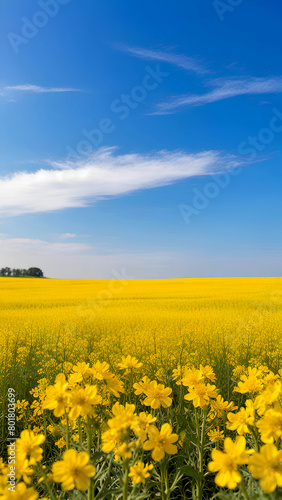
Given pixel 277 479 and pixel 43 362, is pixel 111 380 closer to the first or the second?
pixel 277 479

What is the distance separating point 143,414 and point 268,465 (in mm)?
505

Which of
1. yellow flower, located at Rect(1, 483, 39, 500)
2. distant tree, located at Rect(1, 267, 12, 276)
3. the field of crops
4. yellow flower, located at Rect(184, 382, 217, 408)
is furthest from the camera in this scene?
distant tree, located at Rect(1, 267, 12, 276)

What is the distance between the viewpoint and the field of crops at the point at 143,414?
108 centimetres

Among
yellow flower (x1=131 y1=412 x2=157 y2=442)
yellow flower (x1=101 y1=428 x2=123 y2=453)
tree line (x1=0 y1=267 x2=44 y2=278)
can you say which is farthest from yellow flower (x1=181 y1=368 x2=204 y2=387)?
tree line (x1=0 y1=267 x2=44 y2=278)

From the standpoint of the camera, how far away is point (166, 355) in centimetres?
436

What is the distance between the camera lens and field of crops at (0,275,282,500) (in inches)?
42.5

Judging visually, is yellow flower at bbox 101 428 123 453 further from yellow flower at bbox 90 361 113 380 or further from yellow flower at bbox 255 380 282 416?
yellow flower at bbox 255 380 282 416

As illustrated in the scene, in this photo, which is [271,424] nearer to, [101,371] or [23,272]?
[101,371]

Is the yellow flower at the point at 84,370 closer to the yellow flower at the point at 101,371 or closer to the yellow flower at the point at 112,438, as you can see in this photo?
the yellow flower at the point at 101,371

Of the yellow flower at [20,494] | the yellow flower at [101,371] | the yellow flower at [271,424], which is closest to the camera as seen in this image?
the yellow flower at [20,494]

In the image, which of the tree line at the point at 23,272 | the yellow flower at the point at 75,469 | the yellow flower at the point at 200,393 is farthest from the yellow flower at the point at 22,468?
the tree line at the point at 23,272

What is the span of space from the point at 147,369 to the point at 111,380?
2667 mm

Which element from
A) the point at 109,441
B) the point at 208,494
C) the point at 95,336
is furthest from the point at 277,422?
the point at 95,336

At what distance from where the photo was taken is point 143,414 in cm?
135
